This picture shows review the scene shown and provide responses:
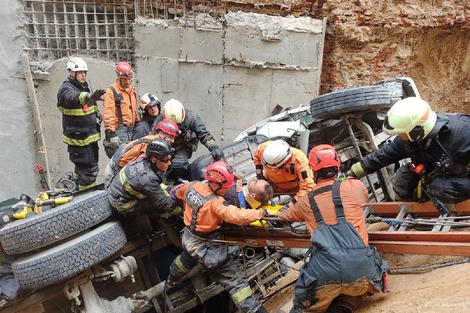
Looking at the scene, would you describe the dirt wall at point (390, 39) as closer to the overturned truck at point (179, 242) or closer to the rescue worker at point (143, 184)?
the overturned truck at point (179, 242)

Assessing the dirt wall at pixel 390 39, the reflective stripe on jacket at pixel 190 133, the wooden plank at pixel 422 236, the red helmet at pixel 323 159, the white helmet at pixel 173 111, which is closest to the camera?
the wooden plank at pixel 422 236

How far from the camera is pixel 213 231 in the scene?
167 inches

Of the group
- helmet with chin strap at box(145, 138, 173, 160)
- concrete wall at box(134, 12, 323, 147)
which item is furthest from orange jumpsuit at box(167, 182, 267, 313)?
concrete wall at box(134, 12, 323, 147)

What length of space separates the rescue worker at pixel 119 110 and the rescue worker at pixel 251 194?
2.23 meters

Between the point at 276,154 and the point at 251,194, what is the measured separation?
1.74ft

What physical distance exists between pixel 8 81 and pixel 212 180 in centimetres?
504

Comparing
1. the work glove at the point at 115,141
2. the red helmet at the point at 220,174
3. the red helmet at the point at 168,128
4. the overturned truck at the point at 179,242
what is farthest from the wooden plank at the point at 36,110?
the red helmet at the point at 220,174

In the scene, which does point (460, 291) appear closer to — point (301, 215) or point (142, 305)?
point (301, 215)

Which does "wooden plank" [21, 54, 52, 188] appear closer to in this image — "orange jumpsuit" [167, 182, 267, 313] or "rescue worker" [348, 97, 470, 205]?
"orange jumpsuit" [167, 182, 267, 313]

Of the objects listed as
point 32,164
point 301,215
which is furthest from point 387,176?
point 32,164

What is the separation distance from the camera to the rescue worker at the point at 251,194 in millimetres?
4188

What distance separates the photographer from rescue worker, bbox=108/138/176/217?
4.16m

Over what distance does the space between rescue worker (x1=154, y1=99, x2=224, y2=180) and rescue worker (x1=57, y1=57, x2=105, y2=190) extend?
1.02 meters

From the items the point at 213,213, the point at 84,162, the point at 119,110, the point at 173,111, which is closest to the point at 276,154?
the point at 213,213
